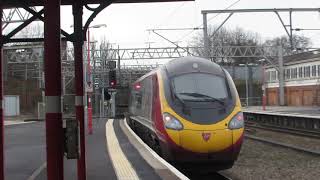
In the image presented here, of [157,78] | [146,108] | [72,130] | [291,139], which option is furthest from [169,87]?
[291,139]

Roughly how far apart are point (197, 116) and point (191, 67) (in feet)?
6.16

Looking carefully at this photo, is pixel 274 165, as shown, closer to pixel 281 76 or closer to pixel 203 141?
pixel 203 141

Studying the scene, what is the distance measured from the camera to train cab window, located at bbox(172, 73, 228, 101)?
13.9 m

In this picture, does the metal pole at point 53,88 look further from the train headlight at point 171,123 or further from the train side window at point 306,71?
the train side window at point 306,71

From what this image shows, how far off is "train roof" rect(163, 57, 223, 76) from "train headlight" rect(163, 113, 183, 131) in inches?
62.0

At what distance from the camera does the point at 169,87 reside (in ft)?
46.7

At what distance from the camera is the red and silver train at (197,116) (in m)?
13.0

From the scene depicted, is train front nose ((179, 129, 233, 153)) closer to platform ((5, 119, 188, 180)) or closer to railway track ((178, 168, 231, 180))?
platform ((5, 119, 188, 180))

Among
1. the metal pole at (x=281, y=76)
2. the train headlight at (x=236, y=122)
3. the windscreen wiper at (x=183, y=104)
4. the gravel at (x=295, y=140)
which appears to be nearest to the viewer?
the train headlight at (x=236, y=122)

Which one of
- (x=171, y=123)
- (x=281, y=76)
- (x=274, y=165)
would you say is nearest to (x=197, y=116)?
(x=171, y=123)

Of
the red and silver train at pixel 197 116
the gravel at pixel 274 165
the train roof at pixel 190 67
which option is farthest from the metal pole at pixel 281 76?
the red and silver train at pixel 197 116

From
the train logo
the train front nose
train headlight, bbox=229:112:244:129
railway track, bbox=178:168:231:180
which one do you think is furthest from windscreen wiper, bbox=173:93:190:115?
railway track, bbox=178:168:231:180

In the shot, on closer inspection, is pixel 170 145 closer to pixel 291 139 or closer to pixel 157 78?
pixel 157 78

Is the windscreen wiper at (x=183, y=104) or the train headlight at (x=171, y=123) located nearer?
the train headlight at (x=171, y=123)
